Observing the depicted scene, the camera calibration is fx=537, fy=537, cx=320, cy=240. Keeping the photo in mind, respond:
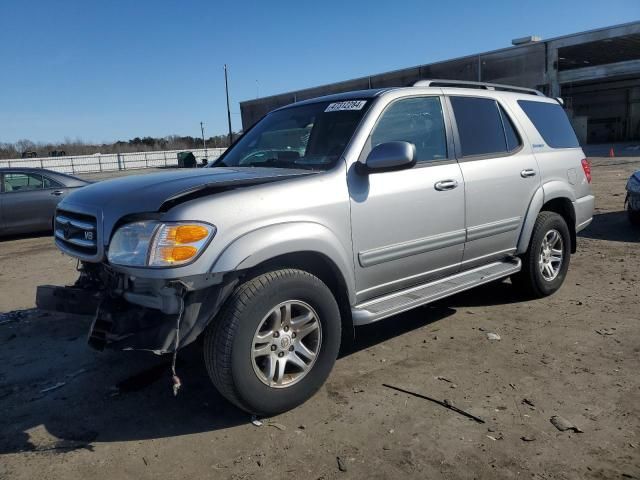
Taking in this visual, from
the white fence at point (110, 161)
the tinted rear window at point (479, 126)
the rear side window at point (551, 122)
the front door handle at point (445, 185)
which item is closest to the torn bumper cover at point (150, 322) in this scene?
the front door handle at point (445, 185)

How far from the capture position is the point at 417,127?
4191mm

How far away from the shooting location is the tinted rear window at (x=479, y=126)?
449 centimetres

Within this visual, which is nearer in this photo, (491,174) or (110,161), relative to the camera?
(491,174)

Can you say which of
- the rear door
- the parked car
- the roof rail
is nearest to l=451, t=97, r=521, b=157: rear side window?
the rear door

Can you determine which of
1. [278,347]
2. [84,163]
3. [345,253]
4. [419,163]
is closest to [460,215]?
[419,163]

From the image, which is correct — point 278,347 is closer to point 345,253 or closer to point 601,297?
point 345,253

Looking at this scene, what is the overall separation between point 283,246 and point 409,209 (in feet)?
3.82

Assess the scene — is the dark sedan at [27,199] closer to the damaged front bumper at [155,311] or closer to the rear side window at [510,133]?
the damaged front bumper at [155,311]

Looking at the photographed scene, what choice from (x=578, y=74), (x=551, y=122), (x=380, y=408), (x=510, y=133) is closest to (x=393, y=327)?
(x=380, y=408)

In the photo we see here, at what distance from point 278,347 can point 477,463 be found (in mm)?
1260

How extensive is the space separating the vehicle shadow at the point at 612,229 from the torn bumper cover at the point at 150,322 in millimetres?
7005

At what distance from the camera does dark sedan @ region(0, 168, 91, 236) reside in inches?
387

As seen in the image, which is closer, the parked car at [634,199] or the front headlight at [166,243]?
the front headlight at [166,243]

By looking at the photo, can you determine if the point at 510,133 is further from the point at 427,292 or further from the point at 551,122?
the point at 427,292
